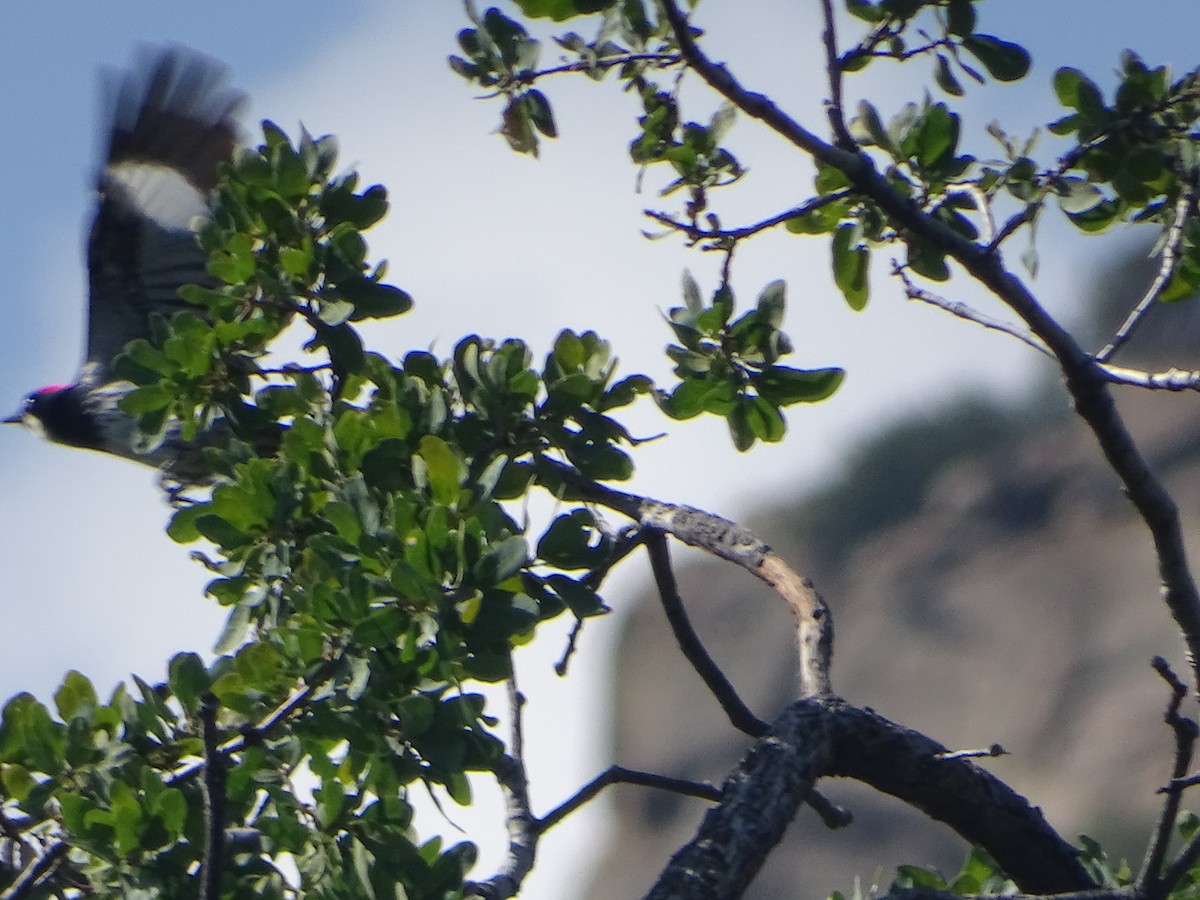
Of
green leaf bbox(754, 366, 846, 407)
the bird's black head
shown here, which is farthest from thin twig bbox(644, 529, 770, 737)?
the bird's black head

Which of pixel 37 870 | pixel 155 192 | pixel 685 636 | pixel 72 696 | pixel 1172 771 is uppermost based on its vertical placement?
pixel 155 192

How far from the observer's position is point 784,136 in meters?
2.26

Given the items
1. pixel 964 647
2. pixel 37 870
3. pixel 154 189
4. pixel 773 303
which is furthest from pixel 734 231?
pixel 964 647

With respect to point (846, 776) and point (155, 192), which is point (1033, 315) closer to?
point (846, 776)

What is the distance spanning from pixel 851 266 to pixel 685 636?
78 centimetres

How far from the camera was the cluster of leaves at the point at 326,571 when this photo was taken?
1.89 m

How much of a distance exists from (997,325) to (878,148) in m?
0.39

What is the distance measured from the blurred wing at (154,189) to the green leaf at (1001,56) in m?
3.04

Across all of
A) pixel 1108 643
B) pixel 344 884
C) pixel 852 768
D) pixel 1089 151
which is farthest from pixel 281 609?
pixel 1108 643

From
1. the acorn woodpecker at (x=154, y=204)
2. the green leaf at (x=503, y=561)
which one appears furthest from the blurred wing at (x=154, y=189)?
the green leaf at (x=503, y=561)

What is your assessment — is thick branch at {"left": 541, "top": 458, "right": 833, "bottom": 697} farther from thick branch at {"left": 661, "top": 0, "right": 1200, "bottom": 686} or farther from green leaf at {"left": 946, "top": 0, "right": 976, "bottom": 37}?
green leaf at {"left": 946, "top": 0, "right": 976, "bottom": 37}

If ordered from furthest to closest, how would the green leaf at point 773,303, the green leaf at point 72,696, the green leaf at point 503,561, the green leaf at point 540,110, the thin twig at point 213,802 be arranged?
1. the green leaf at point 540,110
2. the green leaf at point 773,303
3. the green leaf at point 72,696
4. the green leaf at point 503,561
5. the thin twig at point 213,802

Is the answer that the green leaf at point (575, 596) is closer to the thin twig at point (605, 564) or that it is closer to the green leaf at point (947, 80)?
the thin twig at point (605, 564)

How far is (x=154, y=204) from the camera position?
5.16 metres
